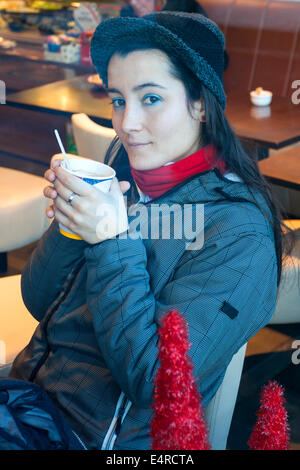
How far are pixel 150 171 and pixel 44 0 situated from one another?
3.14ft

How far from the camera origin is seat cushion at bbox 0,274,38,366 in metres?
1.26

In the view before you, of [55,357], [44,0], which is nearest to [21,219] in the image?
[44,0]

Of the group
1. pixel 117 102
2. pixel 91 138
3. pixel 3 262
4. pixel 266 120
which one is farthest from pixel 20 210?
pixel 266 120

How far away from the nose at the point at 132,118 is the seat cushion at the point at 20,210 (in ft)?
2.46

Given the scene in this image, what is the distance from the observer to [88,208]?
33.4 inches

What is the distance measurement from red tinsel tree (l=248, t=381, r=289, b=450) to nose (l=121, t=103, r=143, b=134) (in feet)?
1.83

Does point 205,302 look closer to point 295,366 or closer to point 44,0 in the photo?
point 295,366

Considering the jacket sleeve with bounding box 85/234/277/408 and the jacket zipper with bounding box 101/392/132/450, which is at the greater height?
the jacket sleeve with bounding box 85/234/277/408

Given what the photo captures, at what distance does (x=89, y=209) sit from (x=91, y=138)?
101cm

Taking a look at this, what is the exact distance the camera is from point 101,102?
245 centimetres

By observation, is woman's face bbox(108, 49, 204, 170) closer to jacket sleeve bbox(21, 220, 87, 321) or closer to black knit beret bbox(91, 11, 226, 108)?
black knit beret bbox(91, 11, 226, 108)

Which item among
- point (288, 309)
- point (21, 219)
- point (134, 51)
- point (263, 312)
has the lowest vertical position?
point (288, 309)

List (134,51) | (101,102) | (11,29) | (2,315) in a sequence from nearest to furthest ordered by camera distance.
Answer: (134,51) < (2,315) < (11,29) < (101,102)

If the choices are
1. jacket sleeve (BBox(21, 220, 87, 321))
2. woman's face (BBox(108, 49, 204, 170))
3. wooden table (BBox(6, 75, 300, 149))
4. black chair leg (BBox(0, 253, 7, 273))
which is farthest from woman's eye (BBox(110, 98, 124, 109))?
wooden table (BBox(6, 75, 300, 149))
